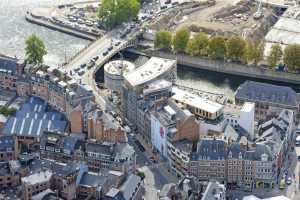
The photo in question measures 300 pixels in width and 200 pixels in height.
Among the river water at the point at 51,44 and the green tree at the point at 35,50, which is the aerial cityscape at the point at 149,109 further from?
the river water at the point at 51,44

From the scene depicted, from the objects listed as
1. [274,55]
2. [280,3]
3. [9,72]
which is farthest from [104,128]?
[280,3]

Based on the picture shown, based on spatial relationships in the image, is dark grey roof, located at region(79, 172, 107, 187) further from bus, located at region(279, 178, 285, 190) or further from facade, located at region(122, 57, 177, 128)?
bus, located at region(279, 178, 285, 190)

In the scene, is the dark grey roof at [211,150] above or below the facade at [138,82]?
below

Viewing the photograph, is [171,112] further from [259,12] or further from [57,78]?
[259,12]

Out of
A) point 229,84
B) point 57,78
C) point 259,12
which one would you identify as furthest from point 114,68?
point 259,12

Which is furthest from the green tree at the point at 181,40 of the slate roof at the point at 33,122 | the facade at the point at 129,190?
the facade at the point at 129,190

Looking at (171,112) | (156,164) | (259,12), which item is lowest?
(156,164)
